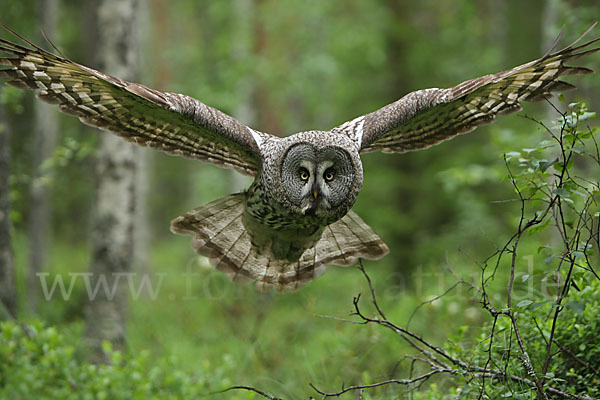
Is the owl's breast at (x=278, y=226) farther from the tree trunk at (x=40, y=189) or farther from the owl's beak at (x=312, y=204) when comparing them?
the tree trunk at (x=40, y=189)

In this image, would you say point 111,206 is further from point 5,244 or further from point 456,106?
point 456,106

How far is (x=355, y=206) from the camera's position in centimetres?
1254

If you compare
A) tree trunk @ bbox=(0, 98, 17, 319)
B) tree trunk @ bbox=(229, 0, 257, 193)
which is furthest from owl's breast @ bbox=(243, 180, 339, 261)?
tree trunk @ bbox=(229, 0, 257, 193)

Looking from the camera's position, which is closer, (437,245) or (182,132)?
(182,132)

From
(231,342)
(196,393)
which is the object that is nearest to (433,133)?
(196,393)

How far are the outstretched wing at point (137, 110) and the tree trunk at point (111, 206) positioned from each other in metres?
1.93

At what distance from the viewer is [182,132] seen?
5.06 meters

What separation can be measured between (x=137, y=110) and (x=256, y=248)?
1.52m

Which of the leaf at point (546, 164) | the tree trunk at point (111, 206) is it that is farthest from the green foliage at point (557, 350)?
the tree trunk at point (111, 206)

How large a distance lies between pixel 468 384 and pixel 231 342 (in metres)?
5.95

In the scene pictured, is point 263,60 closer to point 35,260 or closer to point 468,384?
point 35,260

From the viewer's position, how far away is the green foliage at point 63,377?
498cm

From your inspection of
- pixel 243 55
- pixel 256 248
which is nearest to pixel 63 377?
pixel 256 248

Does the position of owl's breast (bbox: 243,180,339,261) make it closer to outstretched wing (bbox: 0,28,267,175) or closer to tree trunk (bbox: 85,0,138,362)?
outstretched wing (bbox: 0,28,267,175)
